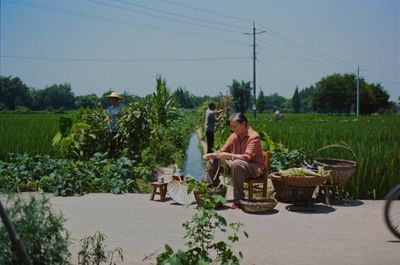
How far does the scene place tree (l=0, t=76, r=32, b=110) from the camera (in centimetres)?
9400

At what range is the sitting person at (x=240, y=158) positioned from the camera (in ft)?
21.0

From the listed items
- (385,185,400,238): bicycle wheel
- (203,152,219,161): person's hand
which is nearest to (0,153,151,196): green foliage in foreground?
(203,152,219,161): person's hand

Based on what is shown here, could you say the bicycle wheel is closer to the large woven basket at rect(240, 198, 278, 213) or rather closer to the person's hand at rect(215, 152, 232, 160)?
the large woven basket at rect(240, 198, 278, 213)

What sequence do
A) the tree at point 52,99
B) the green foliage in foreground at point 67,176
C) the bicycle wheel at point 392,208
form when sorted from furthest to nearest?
the tree at point 52,99, the green foliage in foreground at point 67,176, the bicycle wheel at point 392,208

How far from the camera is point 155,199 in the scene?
7.08 metres

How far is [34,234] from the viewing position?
275 cm

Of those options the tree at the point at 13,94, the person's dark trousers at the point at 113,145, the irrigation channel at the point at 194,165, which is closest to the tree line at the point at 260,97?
the tree at the point at 13,94

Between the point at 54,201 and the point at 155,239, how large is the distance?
8.78 feet

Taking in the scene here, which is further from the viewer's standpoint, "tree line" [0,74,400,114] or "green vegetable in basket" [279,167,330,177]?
"tree line" [0,74,400,114]

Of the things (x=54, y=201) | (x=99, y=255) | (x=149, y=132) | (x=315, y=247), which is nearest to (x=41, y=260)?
(x=99, y=255)

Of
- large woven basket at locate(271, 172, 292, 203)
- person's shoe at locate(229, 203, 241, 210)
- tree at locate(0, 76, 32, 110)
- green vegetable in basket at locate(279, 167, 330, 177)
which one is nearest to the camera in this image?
person's shoe at locate(229, 203, 241, 210)

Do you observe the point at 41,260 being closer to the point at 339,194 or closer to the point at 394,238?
the point at 394,238

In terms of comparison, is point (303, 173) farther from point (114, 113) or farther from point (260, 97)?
point (260, 97)

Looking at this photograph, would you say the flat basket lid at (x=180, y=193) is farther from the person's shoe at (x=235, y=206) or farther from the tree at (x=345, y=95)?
the tree at (x=345, y=95)
